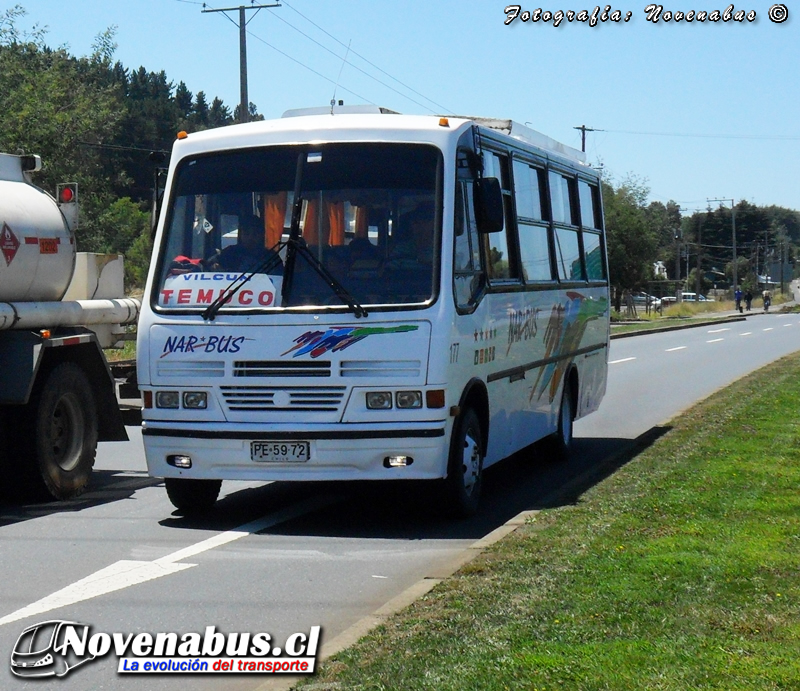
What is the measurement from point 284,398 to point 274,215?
1.33 metres

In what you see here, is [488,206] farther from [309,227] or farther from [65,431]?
[65,431]

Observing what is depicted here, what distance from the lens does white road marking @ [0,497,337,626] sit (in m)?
6.73

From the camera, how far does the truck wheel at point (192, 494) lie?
31.1 feet

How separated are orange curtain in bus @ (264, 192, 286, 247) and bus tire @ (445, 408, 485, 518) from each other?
1.81 meters

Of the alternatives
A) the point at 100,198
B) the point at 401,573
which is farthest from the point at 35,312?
the point at 100,198

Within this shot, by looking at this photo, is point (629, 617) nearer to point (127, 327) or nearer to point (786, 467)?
point (786, 467)

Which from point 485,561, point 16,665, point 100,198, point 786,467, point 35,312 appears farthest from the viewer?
point 100,198

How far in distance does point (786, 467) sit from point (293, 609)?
599cm

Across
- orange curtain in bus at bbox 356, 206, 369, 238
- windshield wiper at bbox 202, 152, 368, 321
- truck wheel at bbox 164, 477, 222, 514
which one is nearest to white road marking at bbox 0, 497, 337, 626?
truck wheel at bbox 164, 477, 222, 514

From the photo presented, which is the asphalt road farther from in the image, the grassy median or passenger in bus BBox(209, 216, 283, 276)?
passenger in bus BBox(209, 216, 283, 276)

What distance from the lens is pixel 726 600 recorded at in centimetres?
630

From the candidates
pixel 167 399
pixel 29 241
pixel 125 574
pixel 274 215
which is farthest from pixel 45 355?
pixel 125 574

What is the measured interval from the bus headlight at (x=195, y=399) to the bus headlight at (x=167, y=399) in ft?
0.20

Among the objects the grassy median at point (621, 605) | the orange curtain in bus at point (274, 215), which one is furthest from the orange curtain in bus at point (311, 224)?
the grassy median at point (621, 605)
